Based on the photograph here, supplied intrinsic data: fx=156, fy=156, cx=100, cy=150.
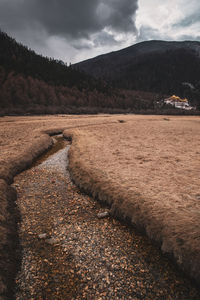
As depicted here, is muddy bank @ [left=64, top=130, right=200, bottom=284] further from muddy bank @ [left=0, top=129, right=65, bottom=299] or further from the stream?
muddy bank @ [left=0, top=129, right=65, bottom=299]

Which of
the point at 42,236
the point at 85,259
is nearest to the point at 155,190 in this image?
the point at 85,259

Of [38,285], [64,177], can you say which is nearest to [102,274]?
[38,285]

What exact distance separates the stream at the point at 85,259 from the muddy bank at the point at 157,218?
0.51 m

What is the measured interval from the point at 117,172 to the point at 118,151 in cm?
708

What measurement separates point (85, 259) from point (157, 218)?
4328 mm

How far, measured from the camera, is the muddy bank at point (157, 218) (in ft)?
22.5

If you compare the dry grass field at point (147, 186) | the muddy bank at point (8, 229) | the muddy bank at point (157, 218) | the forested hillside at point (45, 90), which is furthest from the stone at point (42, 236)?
the forested hillside at point (45, 90)

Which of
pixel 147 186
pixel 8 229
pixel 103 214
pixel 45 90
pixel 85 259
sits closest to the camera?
pixel 85 259

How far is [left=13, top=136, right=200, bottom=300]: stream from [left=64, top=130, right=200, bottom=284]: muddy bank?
0.51 meters

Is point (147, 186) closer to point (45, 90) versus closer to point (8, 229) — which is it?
point (8, 229)

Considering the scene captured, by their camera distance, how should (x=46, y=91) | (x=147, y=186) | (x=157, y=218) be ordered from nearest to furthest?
(x=157, y=218) → (x=147, y=186) → (x=46, y=91)

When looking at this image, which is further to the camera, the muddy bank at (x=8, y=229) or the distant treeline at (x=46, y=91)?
the distant treeline at (x=46, y=91)

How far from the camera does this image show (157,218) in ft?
28.6

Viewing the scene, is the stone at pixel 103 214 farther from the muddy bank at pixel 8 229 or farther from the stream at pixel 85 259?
the muddy bank at pixel 8 229
